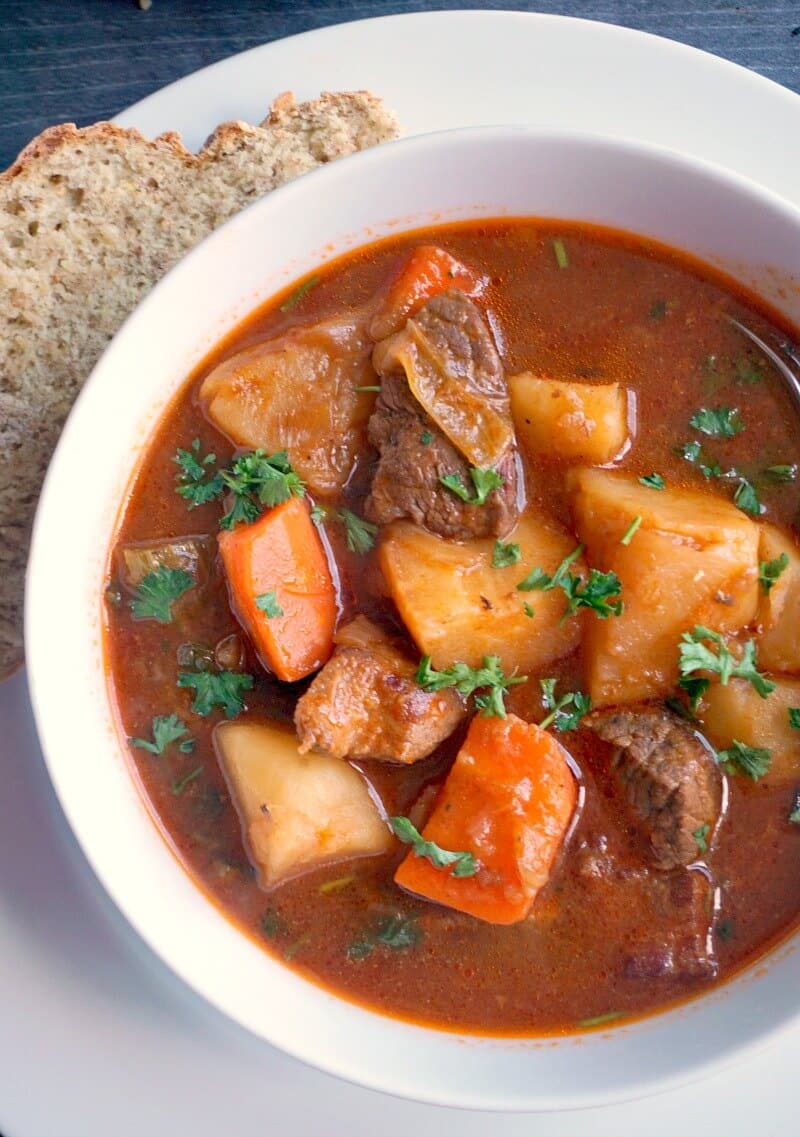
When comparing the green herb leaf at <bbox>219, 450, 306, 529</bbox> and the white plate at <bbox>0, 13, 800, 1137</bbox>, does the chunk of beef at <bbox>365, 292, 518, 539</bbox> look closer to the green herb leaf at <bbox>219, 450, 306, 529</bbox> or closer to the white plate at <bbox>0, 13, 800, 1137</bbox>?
the green herb leaf at <bbox>219, 450, 306, 529</bbox>

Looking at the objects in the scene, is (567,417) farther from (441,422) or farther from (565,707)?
(565,707)

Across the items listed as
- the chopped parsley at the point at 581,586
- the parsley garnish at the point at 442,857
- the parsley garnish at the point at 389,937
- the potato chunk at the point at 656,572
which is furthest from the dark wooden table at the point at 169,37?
the parsley garnish at the point at 389,937

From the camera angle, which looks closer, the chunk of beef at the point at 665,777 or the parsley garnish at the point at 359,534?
the chunk of beef at the point at 665,777

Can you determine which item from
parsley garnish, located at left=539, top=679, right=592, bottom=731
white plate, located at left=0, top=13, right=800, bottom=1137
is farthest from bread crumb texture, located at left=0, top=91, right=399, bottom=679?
parsley garnish, located at left=539, top=679, right=592, bottom=731

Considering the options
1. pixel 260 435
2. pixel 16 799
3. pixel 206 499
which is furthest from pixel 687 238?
pixel 16 799

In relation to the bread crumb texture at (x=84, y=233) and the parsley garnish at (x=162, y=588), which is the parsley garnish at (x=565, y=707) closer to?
the parsley garnish at (x=162, y=588)

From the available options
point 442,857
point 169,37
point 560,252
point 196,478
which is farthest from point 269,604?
point 169,37
